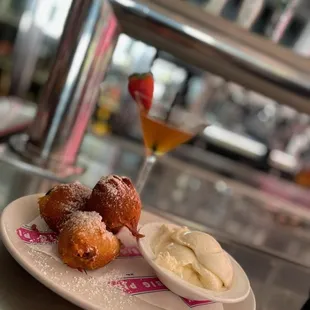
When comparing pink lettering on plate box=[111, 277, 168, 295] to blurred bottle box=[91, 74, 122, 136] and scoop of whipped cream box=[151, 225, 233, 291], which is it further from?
blurred bottle box=[91, 74, 122, 136]

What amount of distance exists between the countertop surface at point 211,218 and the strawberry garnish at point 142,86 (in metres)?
0.23

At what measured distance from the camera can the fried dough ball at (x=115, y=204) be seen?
0.54 m

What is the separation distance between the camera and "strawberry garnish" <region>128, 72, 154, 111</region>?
2.41ft

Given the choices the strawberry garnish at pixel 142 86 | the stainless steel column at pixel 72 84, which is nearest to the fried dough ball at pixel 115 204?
the strawberry garnish at pixel 142 86

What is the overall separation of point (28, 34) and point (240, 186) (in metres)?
2.10

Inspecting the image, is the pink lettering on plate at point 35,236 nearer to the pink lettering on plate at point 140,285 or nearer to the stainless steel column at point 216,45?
the pink lettering on plate at point 140,285

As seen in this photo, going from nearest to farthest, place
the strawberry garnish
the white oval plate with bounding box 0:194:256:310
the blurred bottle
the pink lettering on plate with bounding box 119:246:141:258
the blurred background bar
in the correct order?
the white oval plate with bounding box 0:194:256:310
the pink lettering on plate with bounding box 119:246:141:258
the strawberry garnish
the blurred background bar
the blurred bottle

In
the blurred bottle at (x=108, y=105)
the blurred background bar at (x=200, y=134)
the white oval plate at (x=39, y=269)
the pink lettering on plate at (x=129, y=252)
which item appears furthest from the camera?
the blurred bottle at (x=108, y=105)

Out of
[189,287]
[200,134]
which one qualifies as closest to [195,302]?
[189,287]

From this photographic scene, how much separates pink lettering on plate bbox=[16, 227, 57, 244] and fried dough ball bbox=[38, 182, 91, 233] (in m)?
0.01

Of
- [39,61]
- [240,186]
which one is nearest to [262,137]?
[39,61]

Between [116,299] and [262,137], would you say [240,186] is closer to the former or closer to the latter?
[116,299]

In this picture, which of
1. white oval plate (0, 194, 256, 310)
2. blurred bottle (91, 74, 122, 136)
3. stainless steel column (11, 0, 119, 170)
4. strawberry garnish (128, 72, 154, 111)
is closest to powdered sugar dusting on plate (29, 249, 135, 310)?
white oval plate (0, 194, 256, 310)

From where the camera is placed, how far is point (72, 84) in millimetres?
906
